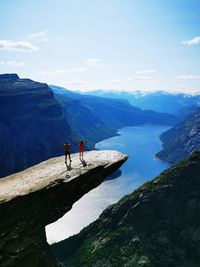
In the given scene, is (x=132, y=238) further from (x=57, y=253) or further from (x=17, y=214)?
(x=17, y=214)

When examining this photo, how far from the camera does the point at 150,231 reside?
11675cm

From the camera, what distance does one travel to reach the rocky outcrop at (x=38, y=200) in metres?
29.6

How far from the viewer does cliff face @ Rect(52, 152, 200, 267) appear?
106750mm

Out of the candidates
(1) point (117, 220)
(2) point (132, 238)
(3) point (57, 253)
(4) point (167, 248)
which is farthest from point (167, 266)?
(3) point (57, 253)

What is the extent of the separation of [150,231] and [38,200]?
9265 centimetres

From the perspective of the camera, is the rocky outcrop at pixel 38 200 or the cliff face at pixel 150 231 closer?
the rocky outcrop at pixel 38 200

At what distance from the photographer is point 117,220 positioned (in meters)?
127

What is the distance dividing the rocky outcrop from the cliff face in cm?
7726

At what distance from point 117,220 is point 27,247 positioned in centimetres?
9829

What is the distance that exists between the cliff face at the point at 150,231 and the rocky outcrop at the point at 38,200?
77.3 m

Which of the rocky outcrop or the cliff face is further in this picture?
the cliff face

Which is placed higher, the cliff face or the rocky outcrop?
the rocky outcrop

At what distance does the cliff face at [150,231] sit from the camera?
107 metres

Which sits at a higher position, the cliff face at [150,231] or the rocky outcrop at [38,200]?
the rocky outcrop at [38,200]
